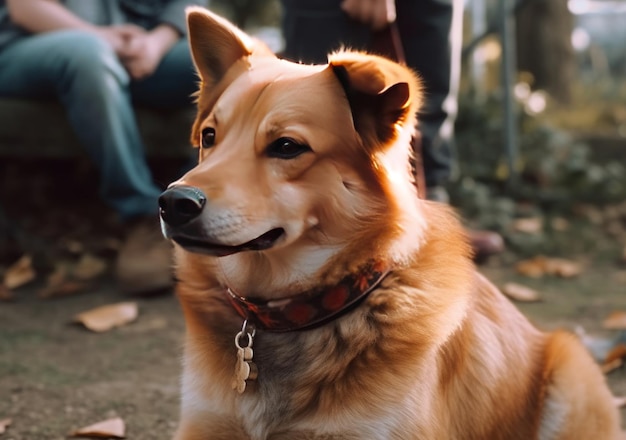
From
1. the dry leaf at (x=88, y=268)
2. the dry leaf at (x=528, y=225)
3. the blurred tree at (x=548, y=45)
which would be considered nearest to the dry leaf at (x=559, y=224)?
the dry leaf at (x=528, y=225)

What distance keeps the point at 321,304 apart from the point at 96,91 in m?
2.23

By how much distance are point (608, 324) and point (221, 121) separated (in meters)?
2.27

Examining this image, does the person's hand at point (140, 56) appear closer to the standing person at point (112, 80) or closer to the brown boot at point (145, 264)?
the standing person at point (112, 80)

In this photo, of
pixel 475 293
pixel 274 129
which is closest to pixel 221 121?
pixel 274 129

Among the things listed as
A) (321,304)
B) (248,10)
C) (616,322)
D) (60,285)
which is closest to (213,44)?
(321,304)

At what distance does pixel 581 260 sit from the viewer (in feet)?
16.4

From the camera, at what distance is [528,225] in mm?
5340

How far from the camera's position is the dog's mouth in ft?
6.51

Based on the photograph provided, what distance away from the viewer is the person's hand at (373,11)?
10.6ft

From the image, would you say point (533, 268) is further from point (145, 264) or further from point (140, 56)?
point (140, 56)

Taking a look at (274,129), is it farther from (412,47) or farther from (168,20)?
(168,20)

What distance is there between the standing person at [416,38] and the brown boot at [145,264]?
3.58 feet

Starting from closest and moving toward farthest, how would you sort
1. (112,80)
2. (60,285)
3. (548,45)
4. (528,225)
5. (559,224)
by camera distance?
(112,80) < (60,285) < (528,225) < (559,224) < (548,45)

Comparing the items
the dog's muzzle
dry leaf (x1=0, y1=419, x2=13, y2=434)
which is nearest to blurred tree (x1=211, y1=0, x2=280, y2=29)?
dry leaf (x1=0, y1=419, x2=13, y2=434)
